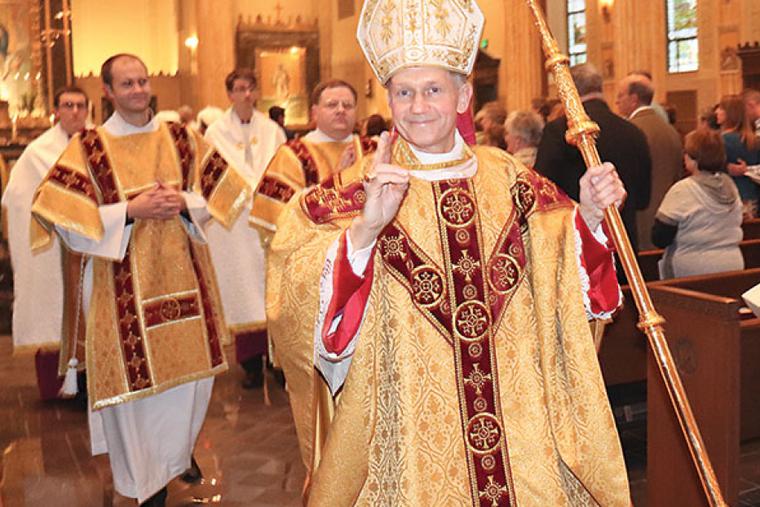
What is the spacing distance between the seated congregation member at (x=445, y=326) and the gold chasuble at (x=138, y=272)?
228cm

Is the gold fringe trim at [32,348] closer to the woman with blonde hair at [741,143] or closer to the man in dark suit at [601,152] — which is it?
A: the man in dark suit at [601,152]

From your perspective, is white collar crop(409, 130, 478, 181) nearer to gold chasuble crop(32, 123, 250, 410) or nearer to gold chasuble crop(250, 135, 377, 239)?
gold chasuble crop(32, 123, 250, 410)

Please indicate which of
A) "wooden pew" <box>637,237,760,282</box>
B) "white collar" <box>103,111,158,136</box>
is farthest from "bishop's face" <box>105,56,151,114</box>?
"wooden pew" <box>637,237,760,282</box>

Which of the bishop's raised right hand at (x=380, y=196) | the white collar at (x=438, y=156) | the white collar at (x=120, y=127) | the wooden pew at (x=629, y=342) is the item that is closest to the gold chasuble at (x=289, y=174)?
the white collar at (x=120, y=127)

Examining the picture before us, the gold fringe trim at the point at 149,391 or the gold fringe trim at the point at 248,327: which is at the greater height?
the gold fringe trim at the point at 149,391

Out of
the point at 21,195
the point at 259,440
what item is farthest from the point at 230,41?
the point at 259,440

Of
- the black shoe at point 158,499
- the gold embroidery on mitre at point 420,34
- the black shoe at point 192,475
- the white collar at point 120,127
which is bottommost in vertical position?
the black shoe at point 192,475

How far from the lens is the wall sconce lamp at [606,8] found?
1833cm

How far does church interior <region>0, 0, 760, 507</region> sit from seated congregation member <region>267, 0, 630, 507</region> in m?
1.99

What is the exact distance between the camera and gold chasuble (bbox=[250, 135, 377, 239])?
597cm

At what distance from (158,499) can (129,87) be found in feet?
5.91

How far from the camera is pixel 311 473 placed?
2.64 meters

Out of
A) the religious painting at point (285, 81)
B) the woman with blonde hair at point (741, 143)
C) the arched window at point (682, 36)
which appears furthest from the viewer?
the religious painting at point (285, 81)

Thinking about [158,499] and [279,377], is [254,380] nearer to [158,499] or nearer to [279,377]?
[279,377]
